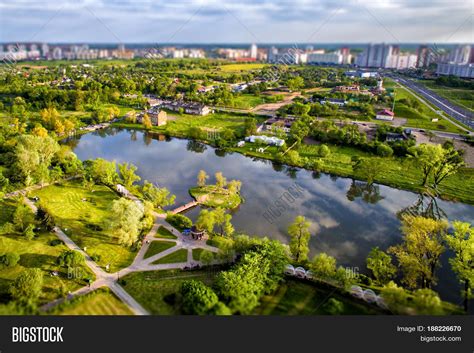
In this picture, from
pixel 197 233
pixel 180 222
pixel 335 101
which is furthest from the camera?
pixel 335 101

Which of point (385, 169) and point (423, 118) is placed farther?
point (423, 118)

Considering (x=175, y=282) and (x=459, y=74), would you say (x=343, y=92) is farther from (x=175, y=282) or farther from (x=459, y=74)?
(x=175, y=282)

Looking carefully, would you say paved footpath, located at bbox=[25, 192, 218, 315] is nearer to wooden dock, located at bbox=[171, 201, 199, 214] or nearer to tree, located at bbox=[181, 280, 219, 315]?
wooden dock, located at bbox=[171, 201, 199, 214]

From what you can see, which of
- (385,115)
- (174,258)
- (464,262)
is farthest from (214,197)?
(385,115)

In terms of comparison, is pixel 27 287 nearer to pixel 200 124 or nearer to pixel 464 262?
pixel 464 262

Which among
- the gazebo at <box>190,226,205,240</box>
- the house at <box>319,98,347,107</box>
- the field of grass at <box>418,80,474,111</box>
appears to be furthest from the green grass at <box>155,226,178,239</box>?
the field of grass at <box>418,80,474,111</box>

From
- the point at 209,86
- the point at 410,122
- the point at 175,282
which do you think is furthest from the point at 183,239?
the point at 209,86
